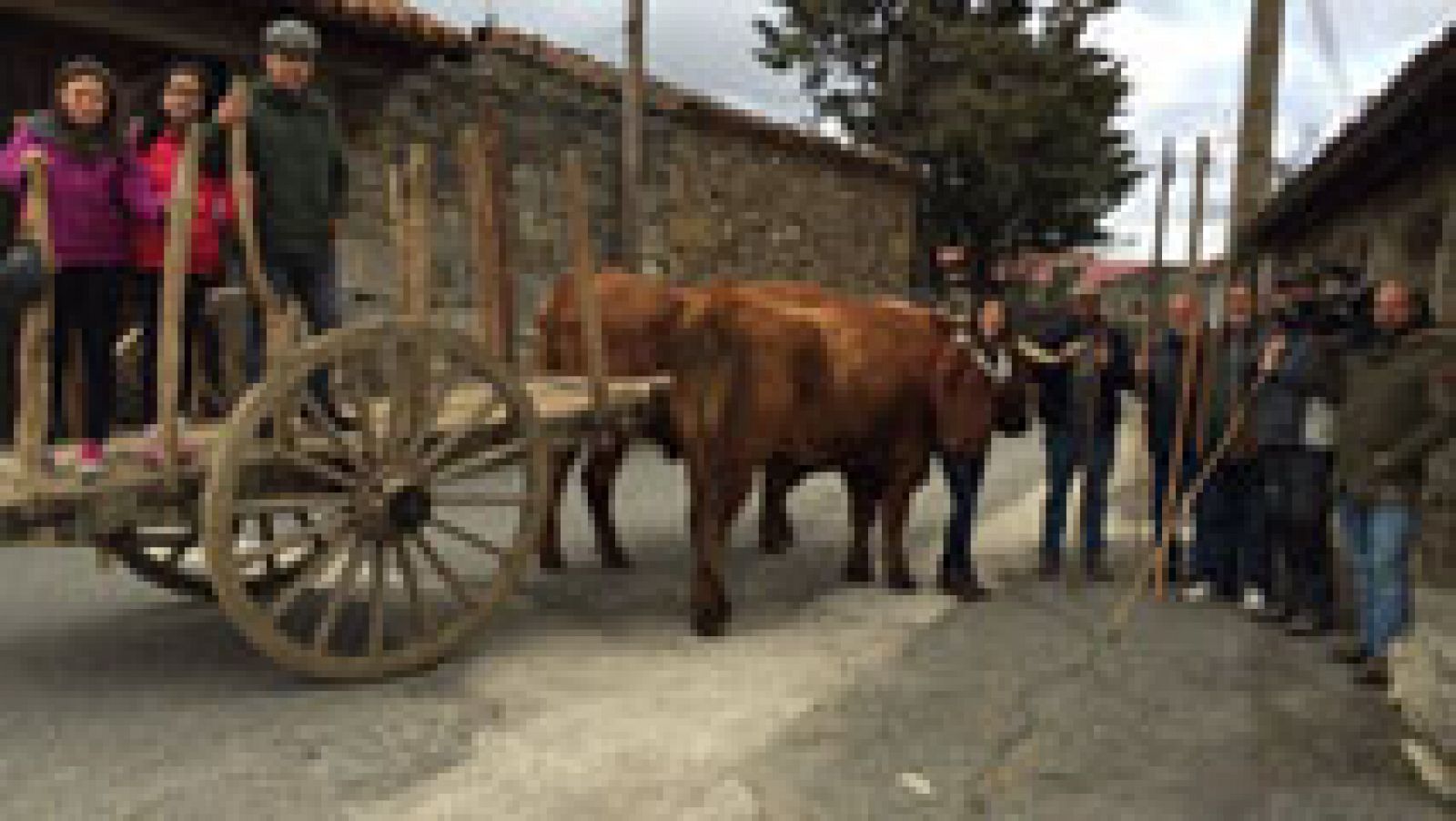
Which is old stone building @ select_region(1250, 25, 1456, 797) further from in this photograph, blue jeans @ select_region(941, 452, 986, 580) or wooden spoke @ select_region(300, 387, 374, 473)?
wooden spoke @ select_region(300, 387, 374, 473)

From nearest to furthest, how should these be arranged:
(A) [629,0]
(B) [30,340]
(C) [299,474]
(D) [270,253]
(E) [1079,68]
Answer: (B) [30,340], (C) [299,474], (D) [270,253], (A) [629,0], (E) [1079,68]

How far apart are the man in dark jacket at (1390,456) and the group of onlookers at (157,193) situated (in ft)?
13.5

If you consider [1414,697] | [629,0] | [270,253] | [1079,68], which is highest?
[1079,68]

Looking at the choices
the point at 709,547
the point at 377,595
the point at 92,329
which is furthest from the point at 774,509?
the point at 92,329

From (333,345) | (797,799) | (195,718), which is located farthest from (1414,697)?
(195,718)

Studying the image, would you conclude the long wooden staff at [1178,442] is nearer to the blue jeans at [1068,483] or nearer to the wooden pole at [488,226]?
the blue jeans at [1068,483]

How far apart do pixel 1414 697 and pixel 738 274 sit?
417 inches

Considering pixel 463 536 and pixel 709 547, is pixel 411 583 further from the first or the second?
pixel 709 547

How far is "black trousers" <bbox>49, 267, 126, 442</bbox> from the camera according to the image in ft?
12.5

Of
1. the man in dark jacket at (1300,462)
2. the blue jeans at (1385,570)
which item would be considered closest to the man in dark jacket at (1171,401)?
the man in dark jacket at (1300,462)

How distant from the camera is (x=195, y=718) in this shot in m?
3.49

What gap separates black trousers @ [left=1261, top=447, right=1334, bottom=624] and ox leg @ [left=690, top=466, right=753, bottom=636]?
8.10ft

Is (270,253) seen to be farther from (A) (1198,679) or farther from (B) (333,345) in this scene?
(A) (1198,679)

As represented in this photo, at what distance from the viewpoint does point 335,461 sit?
368cm
